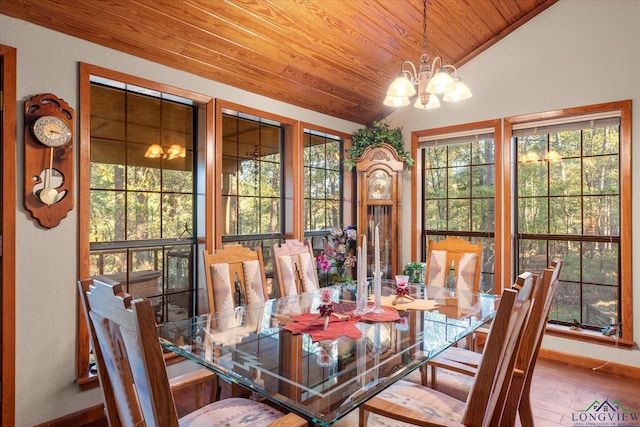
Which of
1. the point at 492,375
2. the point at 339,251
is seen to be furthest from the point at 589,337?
the point at 492,375

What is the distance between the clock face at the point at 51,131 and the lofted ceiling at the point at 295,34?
55 centimetres

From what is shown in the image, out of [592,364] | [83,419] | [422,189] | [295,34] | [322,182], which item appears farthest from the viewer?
[422,189]

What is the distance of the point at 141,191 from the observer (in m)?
2.76

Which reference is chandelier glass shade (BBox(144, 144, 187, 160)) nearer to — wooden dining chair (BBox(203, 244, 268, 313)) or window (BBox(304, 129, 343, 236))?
wooden dining chair (BBox(203, 244, 268, 313))

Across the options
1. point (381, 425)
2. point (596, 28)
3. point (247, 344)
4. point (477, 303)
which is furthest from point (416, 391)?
point (596, 28)

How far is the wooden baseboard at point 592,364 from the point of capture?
3.04m

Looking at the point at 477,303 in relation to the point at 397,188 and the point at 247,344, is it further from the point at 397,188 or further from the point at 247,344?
the point at 397,188

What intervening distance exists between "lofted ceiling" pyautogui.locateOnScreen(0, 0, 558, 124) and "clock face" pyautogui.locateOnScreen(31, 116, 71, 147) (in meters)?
0.55

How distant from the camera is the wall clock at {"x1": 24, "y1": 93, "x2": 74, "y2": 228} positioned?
211cm

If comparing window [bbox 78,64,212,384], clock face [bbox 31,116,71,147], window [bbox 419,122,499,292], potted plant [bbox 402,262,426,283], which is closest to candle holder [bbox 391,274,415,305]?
potted plant [bbox 402,262,426,283]

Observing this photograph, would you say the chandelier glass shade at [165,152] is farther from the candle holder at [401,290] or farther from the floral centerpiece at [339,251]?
the candle holder at [401,290]

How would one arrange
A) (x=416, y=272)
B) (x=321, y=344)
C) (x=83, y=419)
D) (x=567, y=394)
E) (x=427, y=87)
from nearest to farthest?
(x=321, y=344) → (x=427, y=87) → (x=83, y=419) → (x=567, y=394) → (x=416, y=272)

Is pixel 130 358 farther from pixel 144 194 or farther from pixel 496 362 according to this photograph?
pixel 144 194

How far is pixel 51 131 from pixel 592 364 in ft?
14.3
